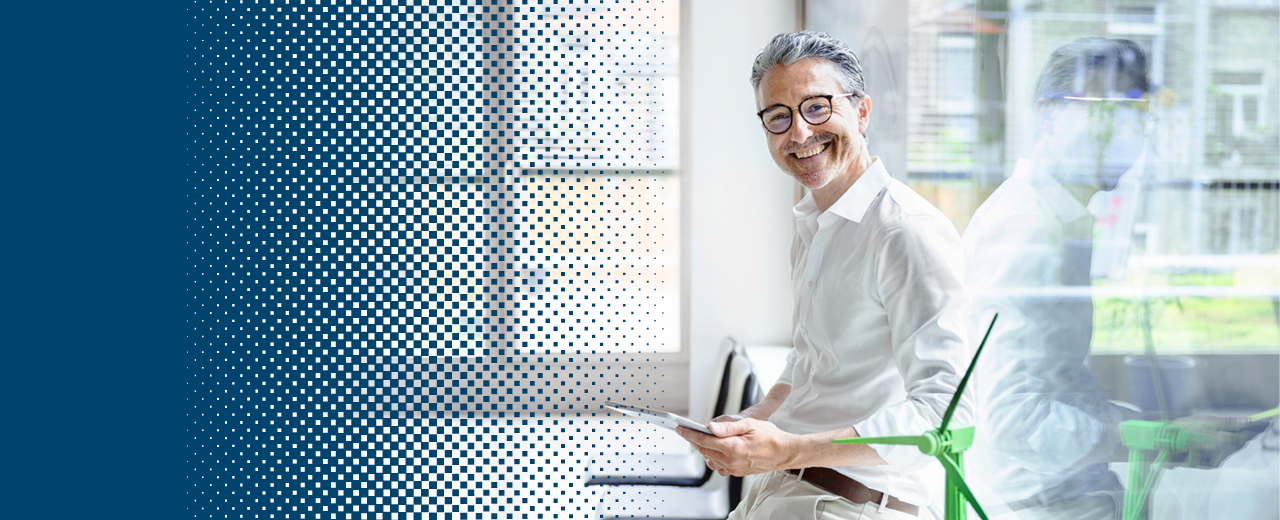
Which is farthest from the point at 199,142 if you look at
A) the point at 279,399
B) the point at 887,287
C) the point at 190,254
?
the point at 887,287

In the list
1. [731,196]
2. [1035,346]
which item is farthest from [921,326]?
[731,196]

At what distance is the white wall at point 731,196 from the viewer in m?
2.94

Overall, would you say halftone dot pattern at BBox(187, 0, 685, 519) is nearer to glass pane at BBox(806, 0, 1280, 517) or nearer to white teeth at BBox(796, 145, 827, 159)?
white teeth at BBox(796, 145, 827, 159)

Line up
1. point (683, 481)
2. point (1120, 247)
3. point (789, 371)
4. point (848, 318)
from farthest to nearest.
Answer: point (683, 481) < point (789, 371) < point (848, 318) < point (1120, 247)

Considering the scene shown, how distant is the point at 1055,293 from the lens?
0.98 m

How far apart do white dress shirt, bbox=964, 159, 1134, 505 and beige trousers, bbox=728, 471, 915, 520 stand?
20cm

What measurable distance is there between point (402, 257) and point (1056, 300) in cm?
117

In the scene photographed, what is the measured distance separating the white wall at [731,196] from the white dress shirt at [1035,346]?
1.80 m

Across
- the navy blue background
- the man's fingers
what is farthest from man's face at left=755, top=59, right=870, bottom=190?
the navy blue background

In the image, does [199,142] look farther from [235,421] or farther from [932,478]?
[932,478]

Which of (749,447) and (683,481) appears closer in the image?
(749,447)

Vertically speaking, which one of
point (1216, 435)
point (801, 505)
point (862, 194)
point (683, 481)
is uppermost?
point (862, 194)

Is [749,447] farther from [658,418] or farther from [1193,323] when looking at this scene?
[1193,323]

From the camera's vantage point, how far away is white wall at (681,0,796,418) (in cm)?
294
